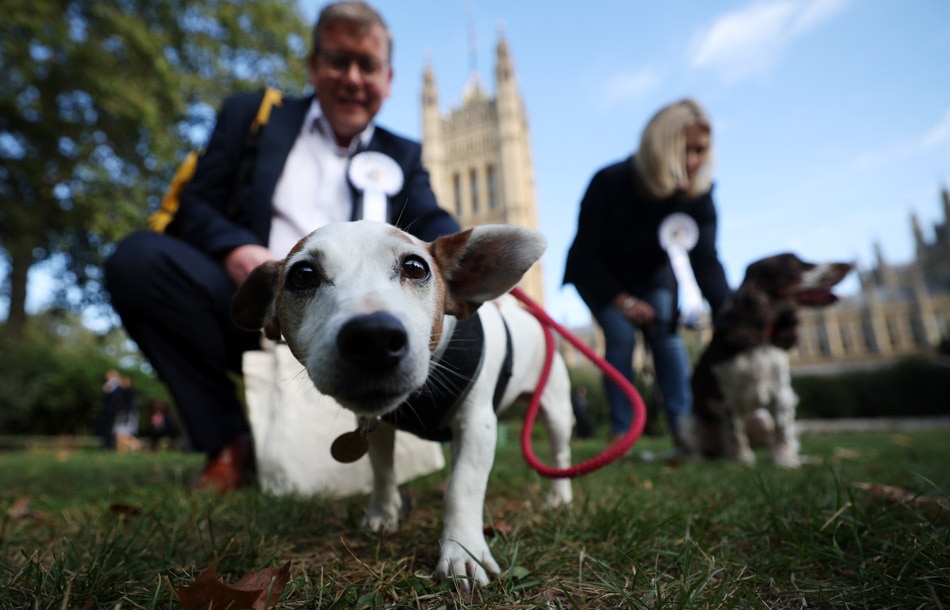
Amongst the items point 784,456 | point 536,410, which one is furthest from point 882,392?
point 536,410

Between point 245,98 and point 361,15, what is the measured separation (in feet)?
2.61

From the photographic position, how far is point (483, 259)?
4.17 feet

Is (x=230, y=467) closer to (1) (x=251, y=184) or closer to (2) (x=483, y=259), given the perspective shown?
(1) (x=251, y=184)

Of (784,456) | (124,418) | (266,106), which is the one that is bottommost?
(784,456)

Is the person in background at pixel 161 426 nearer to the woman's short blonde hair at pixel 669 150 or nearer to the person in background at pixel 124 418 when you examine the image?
the person in background at pixel 124 418

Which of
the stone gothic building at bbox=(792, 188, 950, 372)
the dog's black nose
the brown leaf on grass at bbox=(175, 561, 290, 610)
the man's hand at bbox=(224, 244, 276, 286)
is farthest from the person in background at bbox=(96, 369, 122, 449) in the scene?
the stone gothic building at bbox=(792, 188, 950, 372)

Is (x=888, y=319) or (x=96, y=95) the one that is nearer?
(x=96, y=95)

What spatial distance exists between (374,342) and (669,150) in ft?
10.6

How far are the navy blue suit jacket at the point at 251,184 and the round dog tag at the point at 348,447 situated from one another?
100 centimetres

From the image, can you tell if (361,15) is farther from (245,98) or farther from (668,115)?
(668,115)

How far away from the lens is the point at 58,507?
214cm

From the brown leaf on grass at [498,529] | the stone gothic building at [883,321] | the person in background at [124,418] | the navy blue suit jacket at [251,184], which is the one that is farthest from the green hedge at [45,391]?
the stone gothic building at [883,321]

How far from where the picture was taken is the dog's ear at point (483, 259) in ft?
4.04

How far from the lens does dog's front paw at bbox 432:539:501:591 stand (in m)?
1.06
